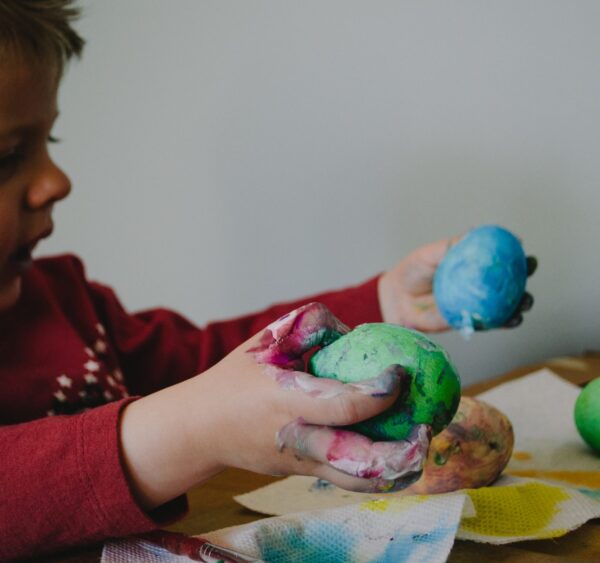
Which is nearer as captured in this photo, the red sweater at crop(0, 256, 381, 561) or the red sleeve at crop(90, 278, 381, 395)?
the red sweater at crop(0, 256, 381, 561)

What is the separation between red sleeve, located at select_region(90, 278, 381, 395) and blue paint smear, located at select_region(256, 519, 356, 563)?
0.47 m

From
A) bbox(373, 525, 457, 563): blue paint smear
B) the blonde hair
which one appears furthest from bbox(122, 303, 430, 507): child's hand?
the blonde hair

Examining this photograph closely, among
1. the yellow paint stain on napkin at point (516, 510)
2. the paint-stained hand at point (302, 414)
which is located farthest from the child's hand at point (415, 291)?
the paint-stained hand at point (302, 414)

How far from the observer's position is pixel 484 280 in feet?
2.61

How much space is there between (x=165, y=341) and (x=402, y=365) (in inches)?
25.2

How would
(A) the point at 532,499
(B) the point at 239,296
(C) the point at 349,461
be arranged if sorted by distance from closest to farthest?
(C) the point at 349,461 → (A) the point at 532,499 → (B) the point at 239,296

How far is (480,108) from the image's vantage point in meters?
1.11

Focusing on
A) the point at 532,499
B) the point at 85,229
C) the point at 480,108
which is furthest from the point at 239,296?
the point at 532,499

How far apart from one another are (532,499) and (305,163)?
0.74m

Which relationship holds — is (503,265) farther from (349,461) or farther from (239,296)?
(239,296)

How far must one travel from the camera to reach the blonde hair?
76 cm

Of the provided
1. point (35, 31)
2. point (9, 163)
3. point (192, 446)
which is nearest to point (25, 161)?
point (9, 163)

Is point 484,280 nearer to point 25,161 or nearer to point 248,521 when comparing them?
point 248,521

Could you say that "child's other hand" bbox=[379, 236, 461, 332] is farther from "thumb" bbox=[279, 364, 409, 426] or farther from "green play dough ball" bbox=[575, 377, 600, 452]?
"thumb" bbox=[279, 364, 409, 426]
